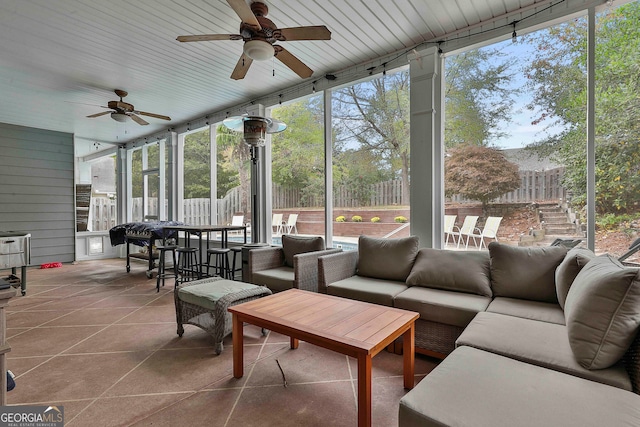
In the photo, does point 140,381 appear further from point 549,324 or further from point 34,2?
A: point 34,2

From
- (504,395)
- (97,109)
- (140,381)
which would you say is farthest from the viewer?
(97,109)

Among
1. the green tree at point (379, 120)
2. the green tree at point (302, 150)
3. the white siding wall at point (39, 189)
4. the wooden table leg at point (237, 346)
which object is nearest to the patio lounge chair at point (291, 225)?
the green tree at point (302, 150)

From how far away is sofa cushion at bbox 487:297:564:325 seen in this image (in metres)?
2.06

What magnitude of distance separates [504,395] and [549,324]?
3.28 ft

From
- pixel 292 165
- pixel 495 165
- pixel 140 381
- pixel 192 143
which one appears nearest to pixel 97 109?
pixel 192 143

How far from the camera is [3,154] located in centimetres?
594

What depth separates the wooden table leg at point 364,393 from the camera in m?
1.52

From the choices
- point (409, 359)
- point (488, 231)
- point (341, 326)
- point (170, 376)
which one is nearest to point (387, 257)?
point (488, 231)

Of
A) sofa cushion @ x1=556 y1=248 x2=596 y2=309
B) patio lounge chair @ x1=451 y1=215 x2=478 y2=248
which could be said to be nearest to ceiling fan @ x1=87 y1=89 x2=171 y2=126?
patio lounge chair @ x1=451 y1=215 x2=478 y2=248

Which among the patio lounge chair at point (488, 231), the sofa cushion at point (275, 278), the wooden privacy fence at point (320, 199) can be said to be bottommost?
the sofa cushion at point (275, 278)

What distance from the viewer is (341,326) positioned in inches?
73.9

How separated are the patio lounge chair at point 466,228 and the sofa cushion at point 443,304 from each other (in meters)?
1.02

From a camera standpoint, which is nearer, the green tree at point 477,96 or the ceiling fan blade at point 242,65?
the ceiling fan blade at point 242,65

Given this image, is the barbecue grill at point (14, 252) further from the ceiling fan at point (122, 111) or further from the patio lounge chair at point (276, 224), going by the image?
the patio lounge chair at point (276, 224)
